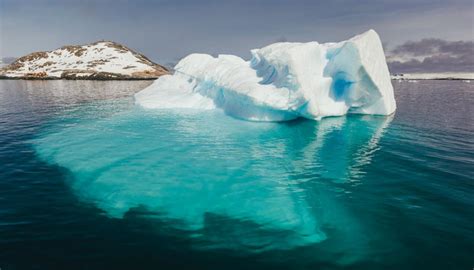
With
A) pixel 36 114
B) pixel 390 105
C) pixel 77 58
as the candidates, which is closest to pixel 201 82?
pixel 36 114

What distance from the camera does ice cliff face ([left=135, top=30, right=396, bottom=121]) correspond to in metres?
24.4

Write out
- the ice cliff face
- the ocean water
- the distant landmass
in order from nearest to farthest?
the ocean water
the ice cliff face
the distant landmass

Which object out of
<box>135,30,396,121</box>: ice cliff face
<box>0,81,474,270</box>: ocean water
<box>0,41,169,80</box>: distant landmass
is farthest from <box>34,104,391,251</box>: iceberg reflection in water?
<box>0,41,169,80</box>: distant landmass

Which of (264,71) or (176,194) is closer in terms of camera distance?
(176,194)

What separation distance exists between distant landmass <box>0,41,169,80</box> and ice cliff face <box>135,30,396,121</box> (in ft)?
383

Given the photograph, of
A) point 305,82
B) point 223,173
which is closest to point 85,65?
point 305,82

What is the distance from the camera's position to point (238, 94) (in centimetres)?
2603

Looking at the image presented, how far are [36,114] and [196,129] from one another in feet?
68.4

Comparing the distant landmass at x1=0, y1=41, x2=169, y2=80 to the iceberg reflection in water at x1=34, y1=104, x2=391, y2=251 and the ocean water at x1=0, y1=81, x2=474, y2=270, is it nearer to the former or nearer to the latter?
the iceberg reflection in water at x1=34, y1=104, x2=391, y2=251

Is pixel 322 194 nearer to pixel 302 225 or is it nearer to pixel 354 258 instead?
pixel 302 225

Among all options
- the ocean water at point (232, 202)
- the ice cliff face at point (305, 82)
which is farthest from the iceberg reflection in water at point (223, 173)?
the ice cliff face at point (305, 82)

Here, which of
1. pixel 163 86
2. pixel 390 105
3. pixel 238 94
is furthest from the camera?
pixel 163 86

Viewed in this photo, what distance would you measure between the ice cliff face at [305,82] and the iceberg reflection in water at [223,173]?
96.2 inches

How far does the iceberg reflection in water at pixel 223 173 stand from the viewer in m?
9.34
